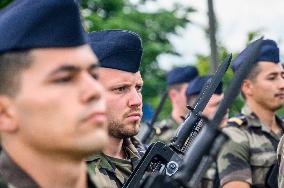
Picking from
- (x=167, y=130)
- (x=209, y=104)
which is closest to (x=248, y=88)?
(x=209, y=104)

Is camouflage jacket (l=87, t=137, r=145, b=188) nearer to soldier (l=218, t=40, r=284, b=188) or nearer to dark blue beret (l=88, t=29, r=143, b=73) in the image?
dark blue beret (l=88, t=29, r=143, b=73)

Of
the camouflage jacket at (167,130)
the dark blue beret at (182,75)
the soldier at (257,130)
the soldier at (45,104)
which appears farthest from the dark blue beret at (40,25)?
the dark blue beret at (182,75)

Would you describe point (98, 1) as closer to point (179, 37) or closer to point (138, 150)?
point (179, 37)

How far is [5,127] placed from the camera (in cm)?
264

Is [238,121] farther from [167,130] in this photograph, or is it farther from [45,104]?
[45,104]

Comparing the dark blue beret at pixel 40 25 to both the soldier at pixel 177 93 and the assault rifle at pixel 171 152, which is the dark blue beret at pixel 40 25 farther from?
the soldier at pixel 177 93

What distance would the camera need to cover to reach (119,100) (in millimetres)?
4523

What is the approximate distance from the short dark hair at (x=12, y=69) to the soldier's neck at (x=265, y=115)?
4245mm

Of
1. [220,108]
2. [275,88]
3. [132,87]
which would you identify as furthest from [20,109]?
[275,88]

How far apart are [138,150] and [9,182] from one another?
7.33 ft

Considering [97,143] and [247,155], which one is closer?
[97,143]

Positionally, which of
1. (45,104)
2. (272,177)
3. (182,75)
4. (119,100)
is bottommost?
(182,75)

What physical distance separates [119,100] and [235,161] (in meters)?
2.03

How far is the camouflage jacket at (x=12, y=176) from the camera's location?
2.64 m
